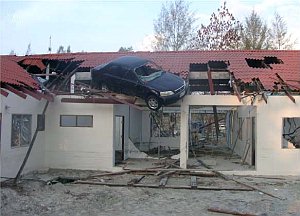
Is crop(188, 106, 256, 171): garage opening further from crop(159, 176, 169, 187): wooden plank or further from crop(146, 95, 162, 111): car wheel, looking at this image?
crop(146, 95, 162, 111): car wheel

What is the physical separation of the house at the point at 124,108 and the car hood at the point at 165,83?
2.85 ft

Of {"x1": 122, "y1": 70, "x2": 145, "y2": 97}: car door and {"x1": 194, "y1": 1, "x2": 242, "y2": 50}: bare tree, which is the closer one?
{"x1": 122, "y1": 70, "x2": 145, "y2": 97}: car door

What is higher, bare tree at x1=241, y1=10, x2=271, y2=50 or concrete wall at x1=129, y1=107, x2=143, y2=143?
bare tree at x1=241, y1=10, x2=271, y2=50

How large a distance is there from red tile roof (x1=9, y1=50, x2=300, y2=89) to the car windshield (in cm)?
210

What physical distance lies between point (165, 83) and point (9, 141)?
18.7ft

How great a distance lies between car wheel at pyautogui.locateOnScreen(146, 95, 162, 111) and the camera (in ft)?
48.7

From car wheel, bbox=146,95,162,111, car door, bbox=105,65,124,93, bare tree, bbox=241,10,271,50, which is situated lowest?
car wheel, bbox=146,95,162,111

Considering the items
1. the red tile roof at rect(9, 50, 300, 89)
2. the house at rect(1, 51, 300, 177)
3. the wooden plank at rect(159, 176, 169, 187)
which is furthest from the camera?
the red tile roof at rect(9, 50, 300, 89)

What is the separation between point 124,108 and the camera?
1911cm

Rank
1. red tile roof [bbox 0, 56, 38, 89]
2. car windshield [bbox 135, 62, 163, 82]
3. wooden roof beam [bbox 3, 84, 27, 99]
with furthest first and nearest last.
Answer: car windshield [bbox 135, 62, 163, 82] < red tile roof [bbox 0, 56, 38, 89] < wooden roof beam [bbox 3, 84, 27, 99]

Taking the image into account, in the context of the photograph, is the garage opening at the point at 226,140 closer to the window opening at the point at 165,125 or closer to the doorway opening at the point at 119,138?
the window opening at the point at 165,125

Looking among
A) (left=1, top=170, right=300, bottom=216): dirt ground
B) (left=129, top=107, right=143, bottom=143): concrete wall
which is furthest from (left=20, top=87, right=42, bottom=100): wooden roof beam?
(left=129, top=107, right=143, bottom=143): concrete wall

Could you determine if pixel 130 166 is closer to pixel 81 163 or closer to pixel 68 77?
pixel 81 163

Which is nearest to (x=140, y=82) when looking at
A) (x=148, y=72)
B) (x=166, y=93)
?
(x=166, y=93)
